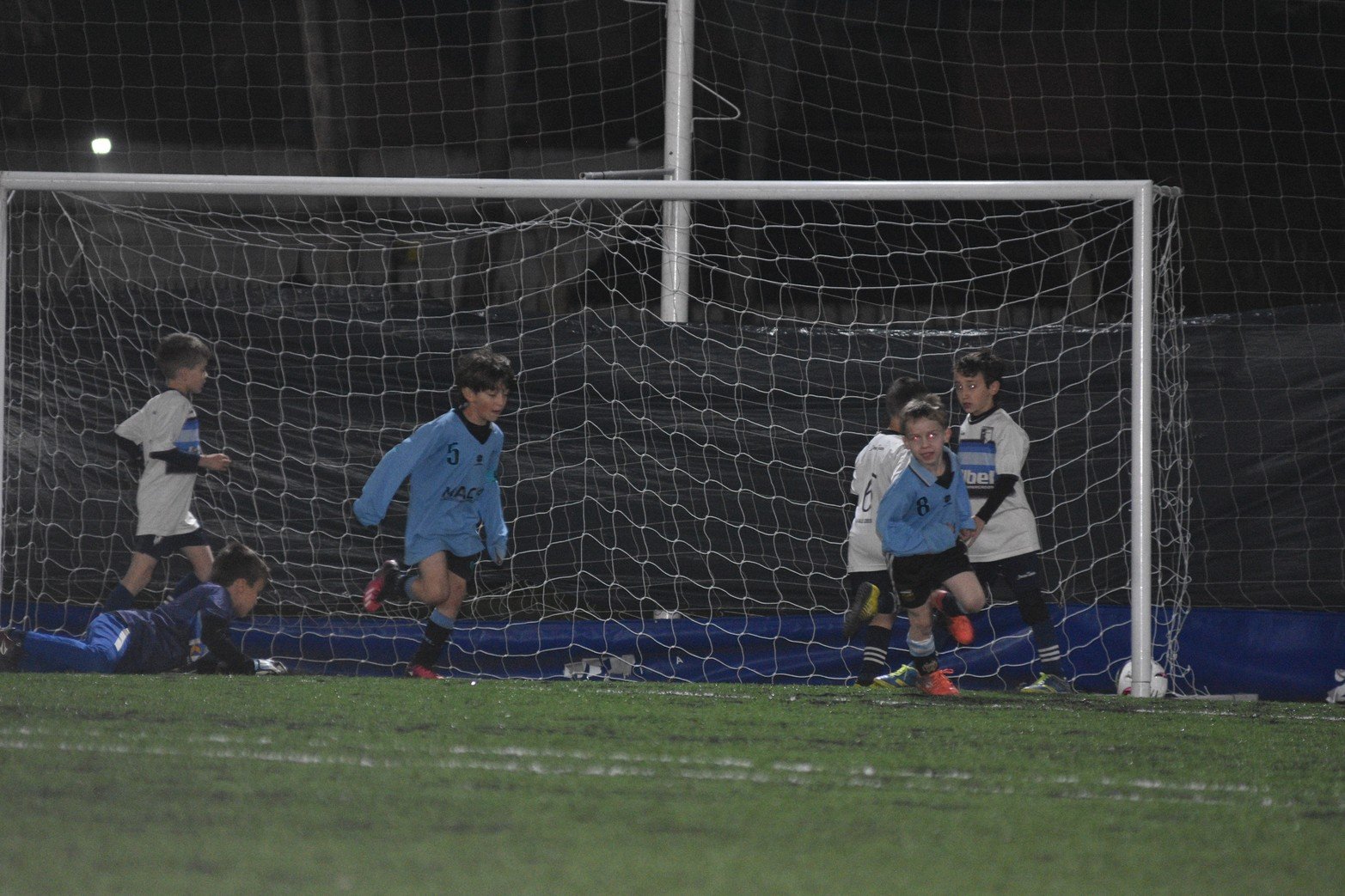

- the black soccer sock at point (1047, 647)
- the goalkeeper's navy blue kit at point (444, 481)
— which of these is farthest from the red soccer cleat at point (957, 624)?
the goalkeeper's navy blue kit at point (444, 481)

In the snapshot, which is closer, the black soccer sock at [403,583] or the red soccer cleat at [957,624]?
the red soccer cleat at [957,624]

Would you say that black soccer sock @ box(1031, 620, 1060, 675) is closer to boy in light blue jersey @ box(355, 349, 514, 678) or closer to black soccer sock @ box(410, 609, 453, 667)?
boy in light blue jersey @ box(355, 349, 514, 678)

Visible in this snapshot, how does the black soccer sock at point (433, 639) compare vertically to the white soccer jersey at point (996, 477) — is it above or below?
below

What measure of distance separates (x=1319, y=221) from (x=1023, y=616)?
5979mm

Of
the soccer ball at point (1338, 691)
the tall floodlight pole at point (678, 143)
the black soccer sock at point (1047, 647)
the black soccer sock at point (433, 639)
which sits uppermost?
the tall floodlight pole at point (678, 143)

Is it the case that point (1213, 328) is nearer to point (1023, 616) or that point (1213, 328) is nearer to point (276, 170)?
point (1023, 616)

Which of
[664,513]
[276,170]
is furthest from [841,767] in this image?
[276,170]

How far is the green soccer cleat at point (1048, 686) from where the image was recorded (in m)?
5.67

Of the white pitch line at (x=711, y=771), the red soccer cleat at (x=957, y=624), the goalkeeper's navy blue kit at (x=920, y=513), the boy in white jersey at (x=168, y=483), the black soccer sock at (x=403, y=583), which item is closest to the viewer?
the white pitch line at (x=711, y=771)

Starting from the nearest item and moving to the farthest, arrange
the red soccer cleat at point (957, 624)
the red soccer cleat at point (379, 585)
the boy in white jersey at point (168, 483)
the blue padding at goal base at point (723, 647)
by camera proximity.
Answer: the red soccer cleat at point (957, 624) → the red soccer cleat at point (379, 585) → the boy in white jersey at point (168, 483) → the blue padding at goal base at point (723, 647)

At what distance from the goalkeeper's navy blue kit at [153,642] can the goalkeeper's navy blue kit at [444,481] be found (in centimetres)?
70

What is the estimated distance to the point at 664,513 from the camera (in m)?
6.59

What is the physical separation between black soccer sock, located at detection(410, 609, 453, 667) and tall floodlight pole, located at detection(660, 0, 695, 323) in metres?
1.78

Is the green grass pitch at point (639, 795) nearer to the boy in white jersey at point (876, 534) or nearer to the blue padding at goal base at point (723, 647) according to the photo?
the boy in white jersey at point (876, 534)
